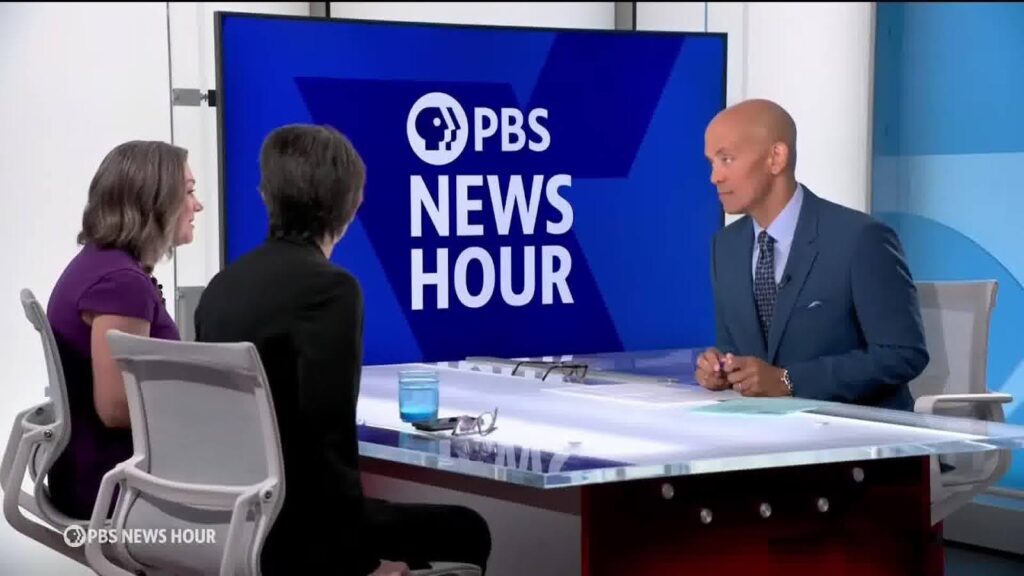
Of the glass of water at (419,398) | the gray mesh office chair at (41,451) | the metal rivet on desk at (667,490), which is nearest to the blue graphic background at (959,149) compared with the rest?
the glass of water at (419,398)

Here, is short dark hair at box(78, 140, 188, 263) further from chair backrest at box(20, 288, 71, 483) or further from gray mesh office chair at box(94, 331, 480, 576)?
gray mesh office chair at box(94, 331, 480, 576)

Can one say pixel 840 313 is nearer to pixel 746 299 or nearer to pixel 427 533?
pixel 746 299

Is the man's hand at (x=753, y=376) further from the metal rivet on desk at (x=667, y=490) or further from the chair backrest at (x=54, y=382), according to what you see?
the chair backrest at (x=54, y=382)

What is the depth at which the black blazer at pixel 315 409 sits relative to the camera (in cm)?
293

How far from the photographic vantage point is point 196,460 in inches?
117

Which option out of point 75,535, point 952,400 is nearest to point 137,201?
point 75,535

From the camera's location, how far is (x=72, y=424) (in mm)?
3523

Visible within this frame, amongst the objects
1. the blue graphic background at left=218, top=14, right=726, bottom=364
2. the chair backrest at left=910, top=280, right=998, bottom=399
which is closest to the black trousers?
the blue graphic background at left=218, top=14, right=726, bottom=364

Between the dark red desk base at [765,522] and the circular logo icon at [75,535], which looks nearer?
the dark red desk base at [765,522]

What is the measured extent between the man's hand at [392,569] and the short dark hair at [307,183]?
63 cm

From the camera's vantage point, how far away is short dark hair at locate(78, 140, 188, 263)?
3.58m

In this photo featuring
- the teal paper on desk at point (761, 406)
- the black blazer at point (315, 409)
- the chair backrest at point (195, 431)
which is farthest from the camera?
the teal paper on desk at point (761, 406)

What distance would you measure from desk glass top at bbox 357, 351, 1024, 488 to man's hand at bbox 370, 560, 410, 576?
19 centimetres

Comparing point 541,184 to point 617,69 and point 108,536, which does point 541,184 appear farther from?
point 108,536
